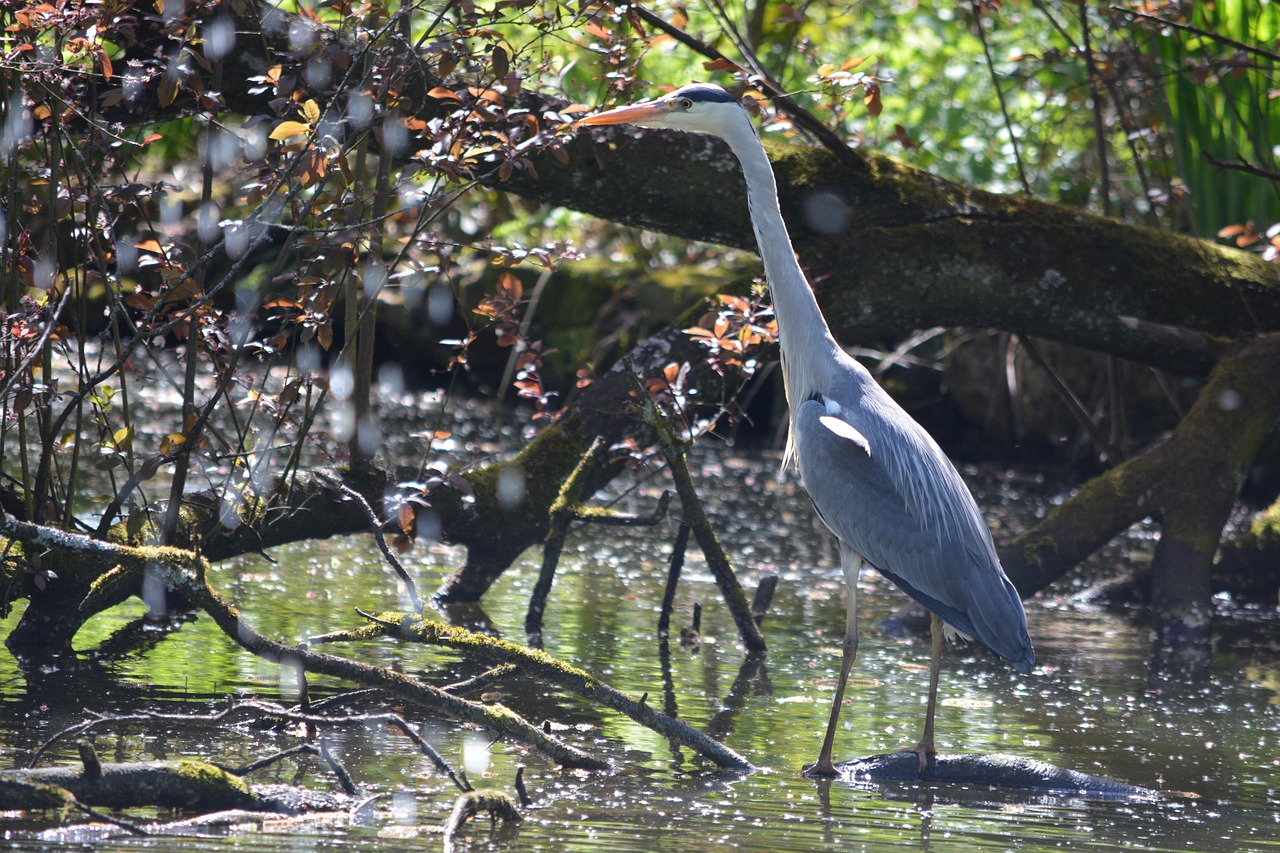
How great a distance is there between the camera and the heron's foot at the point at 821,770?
4305 mm

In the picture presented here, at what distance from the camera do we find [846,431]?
16.4 feet

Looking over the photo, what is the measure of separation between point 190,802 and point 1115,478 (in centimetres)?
508

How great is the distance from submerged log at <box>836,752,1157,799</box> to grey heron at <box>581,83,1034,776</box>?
0.27 feet

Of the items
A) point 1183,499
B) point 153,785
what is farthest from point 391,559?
point 1183,499

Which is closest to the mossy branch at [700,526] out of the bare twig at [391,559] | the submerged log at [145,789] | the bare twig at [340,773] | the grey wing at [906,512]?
the grey wing at [906,512]

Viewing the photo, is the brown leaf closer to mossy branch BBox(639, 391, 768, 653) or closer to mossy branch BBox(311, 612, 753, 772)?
mossy branch BBox(639, 391, 768, 653)

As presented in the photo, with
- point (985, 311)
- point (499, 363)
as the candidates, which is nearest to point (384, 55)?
point (985, 311)

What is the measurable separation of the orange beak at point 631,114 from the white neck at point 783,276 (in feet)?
0.97

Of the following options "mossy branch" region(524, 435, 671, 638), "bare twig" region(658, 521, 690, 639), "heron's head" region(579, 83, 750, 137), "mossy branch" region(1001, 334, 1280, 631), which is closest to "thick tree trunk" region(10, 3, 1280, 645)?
"mossy branch" region(1001, 334, 1280, 631)

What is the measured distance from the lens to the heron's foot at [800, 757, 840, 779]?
430 centimetres

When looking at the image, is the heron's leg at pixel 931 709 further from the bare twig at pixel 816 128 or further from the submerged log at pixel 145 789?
the bare twig at pixel 816 128

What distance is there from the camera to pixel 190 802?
3.36 metres

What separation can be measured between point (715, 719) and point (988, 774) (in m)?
1.00

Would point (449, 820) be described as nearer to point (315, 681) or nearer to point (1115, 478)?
point (315, 681)
